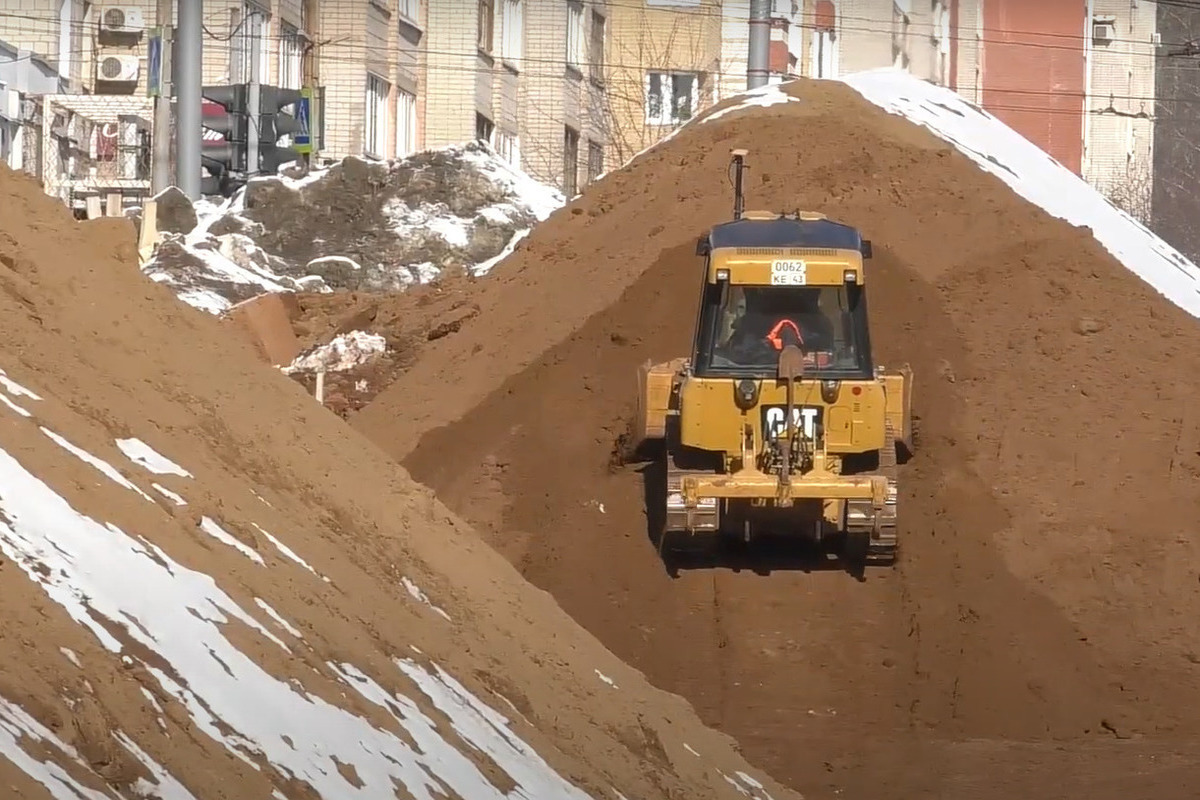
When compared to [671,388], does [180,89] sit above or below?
above

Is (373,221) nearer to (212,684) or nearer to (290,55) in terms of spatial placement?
(290,55)

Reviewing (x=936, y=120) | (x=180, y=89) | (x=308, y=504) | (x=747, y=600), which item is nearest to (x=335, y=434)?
(x=308, y=504)

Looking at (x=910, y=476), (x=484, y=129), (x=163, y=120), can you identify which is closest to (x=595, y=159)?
(x=484, y=129)

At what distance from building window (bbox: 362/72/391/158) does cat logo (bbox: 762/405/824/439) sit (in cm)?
2461

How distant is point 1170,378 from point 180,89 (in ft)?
36.5

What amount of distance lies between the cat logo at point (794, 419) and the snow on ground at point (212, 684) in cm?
612

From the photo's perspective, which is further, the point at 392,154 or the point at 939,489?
the point at 392,154

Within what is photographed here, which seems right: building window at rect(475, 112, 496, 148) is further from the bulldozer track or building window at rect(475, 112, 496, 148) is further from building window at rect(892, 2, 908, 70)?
the bulldozer track

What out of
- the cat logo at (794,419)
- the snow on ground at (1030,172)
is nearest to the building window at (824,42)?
the snow on ground at (1030,172)

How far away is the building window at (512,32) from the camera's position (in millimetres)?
42219

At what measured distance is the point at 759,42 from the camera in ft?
81.6

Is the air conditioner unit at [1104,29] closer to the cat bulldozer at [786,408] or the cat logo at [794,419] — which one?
the cat bulldozer at [786,408]

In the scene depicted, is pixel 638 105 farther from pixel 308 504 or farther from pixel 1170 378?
pixel 308 504

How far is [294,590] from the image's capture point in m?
8.69
